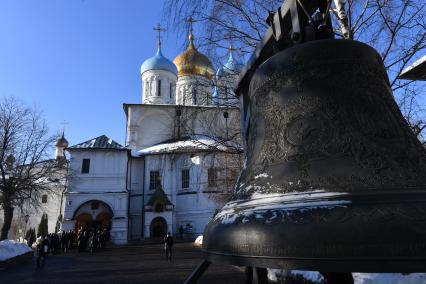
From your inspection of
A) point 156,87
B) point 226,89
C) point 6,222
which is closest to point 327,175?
point 226,89

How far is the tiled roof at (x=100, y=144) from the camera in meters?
30.5

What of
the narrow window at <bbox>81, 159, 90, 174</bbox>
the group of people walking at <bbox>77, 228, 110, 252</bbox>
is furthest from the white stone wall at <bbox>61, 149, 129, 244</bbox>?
the group of people walking at <bbox>77, 228, 110, 252</bbox>

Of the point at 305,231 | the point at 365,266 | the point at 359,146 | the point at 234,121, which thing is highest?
the point at 234,121

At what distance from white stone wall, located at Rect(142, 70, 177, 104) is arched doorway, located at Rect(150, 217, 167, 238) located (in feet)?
45.1

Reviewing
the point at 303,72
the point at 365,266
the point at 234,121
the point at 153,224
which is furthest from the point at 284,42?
the point at 153,224

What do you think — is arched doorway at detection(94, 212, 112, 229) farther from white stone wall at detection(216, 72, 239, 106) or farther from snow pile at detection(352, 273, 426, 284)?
snow pile at detection(352, 273, 426, 284)

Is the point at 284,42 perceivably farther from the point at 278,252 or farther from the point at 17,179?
the point at 17,179

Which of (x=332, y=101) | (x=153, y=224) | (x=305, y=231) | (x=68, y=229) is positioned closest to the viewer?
(x=305, y=231)

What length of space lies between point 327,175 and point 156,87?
122 feet

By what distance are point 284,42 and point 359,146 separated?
95 centimetres

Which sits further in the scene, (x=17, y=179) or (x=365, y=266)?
(x=17, y=179)

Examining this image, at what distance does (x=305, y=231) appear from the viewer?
3.96ft

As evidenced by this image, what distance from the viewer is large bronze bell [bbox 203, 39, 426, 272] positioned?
3.70 feet

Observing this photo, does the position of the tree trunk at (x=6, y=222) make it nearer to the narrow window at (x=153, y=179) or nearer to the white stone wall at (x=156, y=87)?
the narrow window at (x=153, y=179)
